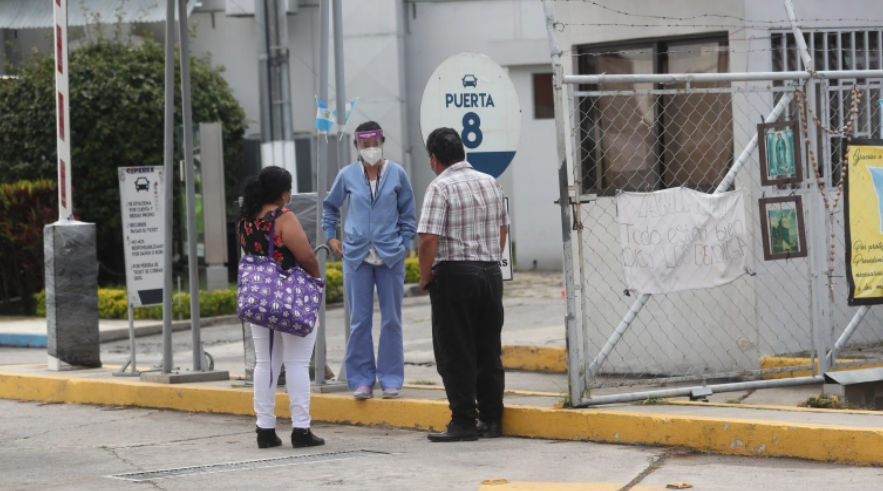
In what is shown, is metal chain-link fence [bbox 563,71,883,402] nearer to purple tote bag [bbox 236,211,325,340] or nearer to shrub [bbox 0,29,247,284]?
purple tote bag [bbox 236,211,325,340]

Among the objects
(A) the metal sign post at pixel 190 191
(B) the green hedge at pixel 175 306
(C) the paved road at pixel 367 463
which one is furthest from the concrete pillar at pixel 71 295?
(B) the green hedge at pixel 175 306

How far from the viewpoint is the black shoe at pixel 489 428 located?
24.6 feet

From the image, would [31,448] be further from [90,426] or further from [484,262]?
[484,262]

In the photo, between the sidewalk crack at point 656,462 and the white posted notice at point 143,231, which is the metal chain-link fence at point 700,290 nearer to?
the sidewalk crack at point 656,462

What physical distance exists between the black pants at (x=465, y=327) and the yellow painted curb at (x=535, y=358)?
3.17 metres

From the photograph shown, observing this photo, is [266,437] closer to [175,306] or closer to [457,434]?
[457,434]

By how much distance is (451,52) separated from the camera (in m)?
23.1

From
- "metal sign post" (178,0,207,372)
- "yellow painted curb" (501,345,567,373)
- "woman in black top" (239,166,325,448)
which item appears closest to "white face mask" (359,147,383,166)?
"woman in black top" (239,166,325,448)

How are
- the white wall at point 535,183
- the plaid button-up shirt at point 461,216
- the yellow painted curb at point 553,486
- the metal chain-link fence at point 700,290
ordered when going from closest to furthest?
the yellow painted curb at point 553,486 < the plaid button-up shirt at point 461,216 < the metal chain-link fence at point 700,290 < the white wall at point 535,183

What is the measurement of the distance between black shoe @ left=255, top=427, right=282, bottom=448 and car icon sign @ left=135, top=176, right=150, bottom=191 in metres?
4.22

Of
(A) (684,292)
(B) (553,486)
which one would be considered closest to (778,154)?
(A) (684,292)

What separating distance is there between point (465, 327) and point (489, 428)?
0.68 meters

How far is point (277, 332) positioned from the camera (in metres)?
7.38

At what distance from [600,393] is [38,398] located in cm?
501
